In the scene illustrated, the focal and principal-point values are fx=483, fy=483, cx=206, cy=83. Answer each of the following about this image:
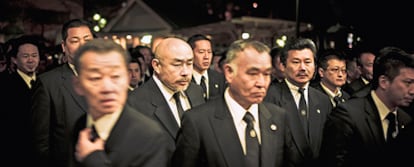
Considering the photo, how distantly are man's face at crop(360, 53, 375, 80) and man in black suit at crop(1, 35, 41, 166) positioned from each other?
16.2ft

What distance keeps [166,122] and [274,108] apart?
1.18 metres

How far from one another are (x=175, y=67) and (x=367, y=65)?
408 centimetres

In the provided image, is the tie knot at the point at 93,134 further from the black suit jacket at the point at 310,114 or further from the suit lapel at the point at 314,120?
the suit lapel at the point at 314,120

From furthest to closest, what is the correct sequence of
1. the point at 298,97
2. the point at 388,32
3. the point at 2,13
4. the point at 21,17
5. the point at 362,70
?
the point at 21,17 → the point at 2,13 → the point at 388,32 → the point at 362,70 → the point at 298,97

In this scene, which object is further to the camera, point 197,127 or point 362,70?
point 362,70

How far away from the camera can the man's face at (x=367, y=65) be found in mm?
7586

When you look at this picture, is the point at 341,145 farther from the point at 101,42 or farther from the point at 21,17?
the point at 21,17

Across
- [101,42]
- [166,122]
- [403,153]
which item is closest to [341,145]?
A: [403,153]

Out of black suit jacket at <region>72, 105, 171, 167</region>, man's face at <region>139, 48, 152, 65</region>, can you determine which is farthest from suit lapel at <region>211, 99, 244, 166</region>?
man's face at <region>139, 48, 152, 65</region>

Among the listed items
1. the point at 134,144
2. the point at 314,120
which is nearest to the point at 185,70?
the point at 314,120

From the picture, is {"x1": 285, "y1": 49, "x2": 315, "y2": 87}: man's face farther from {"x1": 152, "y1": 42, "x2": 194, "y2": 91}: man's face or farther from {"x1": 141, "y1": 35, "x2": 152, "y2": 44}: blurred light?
{"x1": 141, "y1": 35, "x2": 152, "y2": 44}: blurred light

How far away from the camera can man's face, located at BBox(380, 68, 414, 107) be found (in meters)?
4.09

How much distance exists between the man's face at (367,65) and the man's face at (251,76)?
15.2 feet

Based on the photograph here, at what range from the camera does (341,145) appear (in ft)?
12.8
